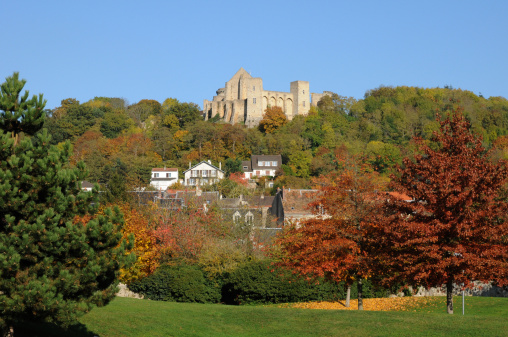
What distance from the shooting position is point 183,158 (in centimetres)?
9619

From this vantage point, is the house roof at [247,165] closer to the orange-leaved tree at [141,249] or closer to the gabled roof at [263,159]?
the gabled roof at [263,159]

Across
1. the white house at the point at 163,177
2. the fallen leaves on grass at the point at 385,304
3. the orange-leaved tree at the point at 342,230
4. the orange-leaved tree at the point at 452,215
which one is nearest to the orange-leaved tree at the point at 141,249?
the fallen leaves on grass at the point at 385,304

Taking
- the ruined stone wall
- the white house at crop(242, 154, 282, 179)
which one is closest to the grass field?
the white house at crop(242, 154, 282, 179)

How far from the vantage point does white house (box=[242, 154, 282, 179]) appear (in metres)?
92.2

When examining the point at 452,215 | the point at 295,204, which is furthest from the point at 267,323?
the point at 295,204

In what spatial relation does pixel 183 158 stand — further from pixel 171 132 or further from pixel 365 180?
pixel 365 180

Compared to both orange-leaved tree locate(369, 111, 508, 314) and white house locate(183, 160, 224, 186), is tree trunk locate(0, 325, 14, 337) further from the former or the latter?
white house locate(183, 160, 224, 186)

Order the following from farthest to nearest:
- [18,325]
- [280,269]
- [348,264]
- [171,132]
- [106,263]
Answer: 1. [171,132]
2. [280,269]
3. [348,264]
4. [18,325]
5. [106,263]

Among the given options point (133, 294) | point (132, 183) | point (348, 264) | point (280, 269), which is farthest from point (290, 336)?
point (132, 183)

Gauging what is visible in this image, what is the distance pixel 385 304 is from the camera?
1073 inches

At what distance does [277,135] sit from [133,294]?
7104 cm

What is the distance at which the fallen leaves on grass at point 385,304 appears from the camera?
1029 inches

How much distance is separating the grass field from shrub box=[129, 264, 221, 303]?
8679 mm

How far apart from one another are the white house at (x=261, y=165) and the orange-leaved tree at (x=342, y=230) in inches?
2640
